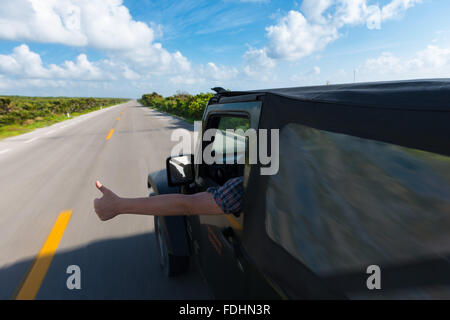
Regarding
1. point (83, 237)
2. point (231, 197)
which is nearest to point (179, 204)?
point (231, 197)

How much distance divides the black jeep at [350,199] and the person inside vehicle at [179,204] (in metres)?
0.09

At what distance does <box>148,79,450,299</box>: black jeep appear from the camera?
770 millimetres

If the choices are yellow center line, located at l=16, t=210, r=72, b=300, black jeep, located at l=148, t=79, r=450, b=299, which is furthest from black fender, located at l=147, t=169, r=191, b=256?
yellow center line, located at l=16, t=210, r=72, b=300

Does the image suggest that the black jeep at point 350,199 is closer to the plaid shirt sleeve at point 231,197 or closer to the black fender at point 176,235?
the plaid shirt sleeve at point 231,197

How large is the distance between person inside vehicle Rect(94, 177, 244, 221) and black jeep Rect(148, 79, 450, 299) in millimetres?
93

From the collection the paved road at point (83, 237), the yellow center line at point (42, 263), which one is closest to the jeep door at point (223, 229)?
the paved road at point (83, 237)

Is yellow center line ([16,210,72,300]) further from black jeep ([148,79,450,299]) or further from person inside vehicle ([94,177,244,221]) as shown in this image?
black jeep ([148,79,450,299])

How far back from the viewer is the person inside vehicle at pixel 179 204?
1493 millimetres

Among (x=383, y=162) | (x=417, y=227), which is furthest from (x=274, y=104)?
(x=417, y=227)

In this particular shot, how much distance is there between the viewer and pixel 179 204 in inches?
58.7

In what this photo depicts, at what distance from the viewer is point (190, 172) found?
8.02 ft

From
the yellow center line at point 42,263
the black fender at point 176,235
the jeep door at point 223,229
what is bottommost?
the yellow center line at point 42,263

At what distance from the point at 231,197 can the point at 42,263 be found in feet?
10.3

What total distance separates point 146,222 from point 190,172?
2.31m
